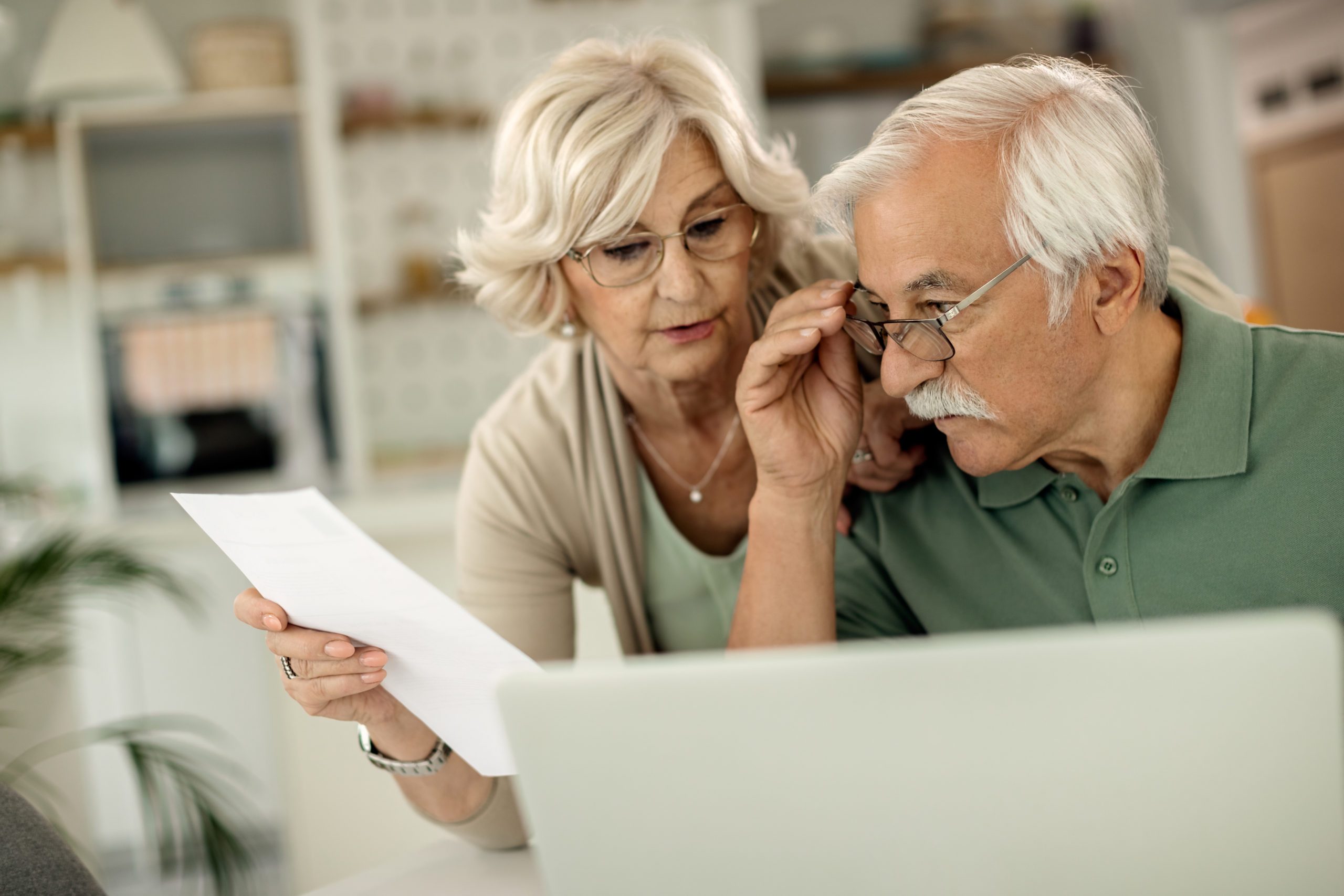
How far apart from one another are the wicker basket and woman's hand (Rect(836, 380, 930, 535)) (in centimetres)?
374

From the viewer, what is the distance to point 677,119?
1341 mm

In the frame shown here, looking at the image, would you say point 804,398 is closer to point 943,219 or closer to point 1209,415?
point 943,219

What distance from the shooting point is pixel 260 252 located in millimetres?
4520

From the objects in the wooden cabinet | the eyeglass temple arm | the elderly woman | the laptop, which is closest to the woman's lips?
the elderly woman

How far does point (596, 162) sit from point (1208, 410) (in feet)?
2.25

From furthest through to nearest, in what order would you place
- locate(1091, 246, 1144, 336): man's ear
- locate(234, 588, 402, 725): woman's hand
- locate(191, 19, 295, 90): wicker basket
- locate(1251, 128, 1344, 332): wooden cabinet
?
locate(1251, 128, 1344, 332): wooden cabinet → locate(191, 19, 295, 90): wicker basket → locate(1091, 246, 1144, 336): man's ear → locate(234, 588, 402, 725): woman's hand

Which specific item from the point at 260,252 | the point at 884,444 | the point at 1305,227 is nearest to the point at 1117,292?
the point at 884,444

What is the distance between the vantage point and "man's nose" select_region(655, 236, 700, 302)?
1318 mm

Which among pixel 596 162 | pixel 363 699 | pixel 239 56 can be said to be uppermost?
pixel 239 56

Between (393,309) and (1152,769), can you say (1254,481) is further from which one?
(393,309)

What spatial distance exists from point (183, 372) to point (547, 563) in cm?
339

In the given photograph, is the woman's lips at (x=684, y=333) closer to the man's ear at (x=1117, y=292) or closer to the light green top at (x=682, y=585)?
the light green top at (x=682, y=585)

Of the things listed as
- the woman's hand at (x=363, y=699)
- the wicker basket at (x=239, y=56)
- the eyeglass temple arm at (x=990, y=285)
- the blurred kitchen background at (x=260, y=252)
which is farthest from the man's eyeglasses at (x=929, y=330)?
the wicker basket at (x=239, y=56)

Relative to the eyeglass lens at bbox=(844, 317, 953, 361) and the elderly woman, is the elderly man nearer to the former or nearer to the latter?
the eyeglass lens at bbox=(844, 317, 953, 361)
